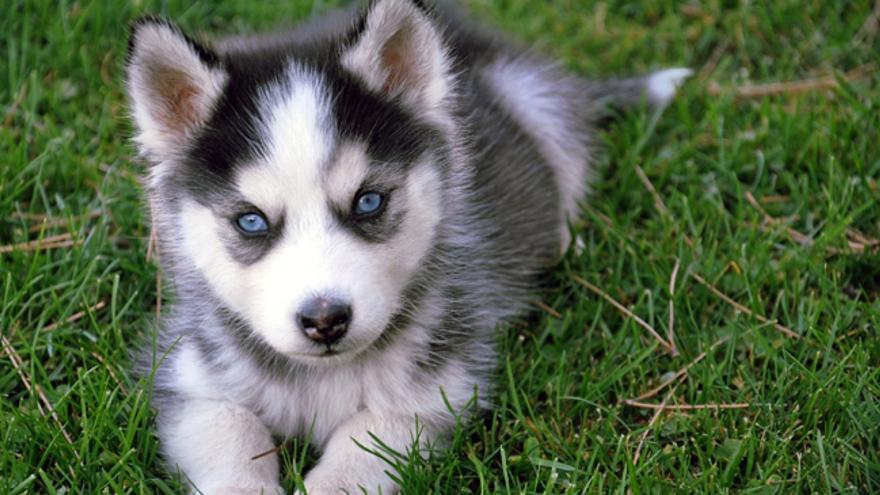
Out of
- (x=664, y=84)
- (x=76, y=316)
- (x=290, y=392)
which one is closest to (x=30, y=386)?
(x=76, y=316)

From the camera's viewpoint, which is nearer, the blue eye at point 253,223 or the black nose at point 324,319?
the black nose at point 324,319

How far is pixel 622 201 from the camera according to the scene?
4805 mm

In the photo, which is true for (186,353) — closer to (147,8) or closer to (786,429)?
(786,429)

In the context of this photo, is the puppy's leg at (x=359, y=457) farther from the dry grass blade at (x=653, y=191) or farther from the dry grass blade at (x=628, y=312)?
the dry grass blade at (x=653, y=191)

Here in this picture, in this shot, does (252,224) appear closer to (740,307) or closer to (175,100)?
(175,100)

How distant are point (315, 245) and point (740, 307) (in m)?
1.76

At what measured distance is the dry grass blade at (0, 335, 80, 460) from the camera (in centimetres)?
343

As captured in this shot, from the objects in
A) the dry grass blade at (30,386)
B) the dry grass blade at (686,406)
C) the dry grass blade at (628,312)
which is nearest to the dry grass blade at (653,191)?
the dry grass blade at (628,312)

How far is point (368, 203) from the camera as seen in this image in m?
3.22

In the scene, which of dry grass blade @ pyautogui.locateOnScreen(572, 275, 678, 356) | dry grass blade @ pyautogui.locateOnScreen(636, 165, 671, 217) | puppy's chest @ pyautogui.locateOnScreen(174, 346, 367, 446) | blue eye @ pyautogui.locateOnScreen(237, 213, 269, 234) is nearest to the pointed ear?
blue eye @ pyautogui.locateOnScreen(237, 213, 269, 234)

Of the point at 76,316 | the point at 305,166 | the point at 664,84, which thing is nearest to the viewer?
the point at 305,166

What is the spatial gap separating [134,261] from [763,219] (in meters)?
2.52

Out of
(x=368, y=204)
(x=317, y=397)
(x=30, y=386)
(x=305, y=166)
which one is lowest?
(x=317, y=397)

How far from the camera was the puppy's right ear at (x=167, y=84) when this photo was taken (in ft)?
10.4
